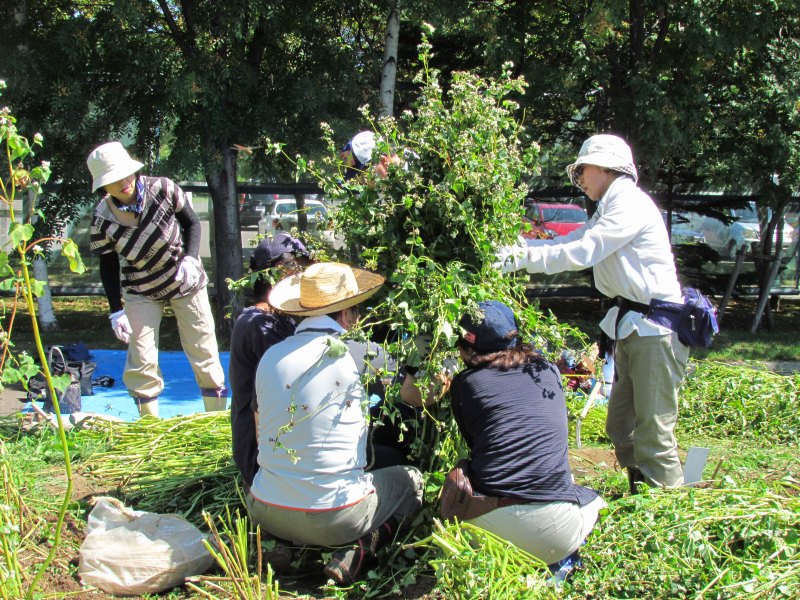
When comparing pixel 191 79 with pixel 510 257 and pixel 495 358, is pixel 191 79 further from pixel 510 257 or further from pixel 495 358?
pixel 495 358

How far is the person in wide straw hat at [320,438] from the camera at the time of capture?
9.32ft

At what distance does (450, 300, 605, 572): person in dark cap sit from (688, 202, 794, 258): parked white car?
928 centimetres

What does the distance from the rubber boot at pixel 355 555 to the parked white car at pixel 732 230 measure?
9454 mm

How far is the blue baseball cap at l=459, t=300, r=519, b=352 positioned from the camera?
115 inches

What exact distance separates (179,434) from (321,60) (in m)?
5.06

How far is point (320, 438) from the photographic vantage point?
2.85 meters

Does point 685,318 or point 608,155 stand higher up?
point 608,155

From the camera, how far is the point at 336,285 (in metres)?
3.02

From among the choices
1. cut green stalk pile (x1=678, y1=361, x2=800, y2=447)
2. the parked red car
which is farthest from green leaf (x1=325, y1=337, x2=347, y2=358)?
the parked red car

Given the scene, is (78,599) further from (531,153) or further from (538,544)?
(531,153)

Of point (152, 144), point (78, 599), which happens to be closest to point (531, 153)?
point (78, 599)

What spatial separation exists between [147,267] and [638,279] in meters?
2.92

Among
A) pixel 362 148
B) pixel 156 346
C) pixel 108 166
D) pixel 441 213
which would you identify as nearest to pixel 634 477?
pixel 441 213

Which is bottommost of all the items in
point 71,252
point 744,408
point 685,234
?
point 744,408
